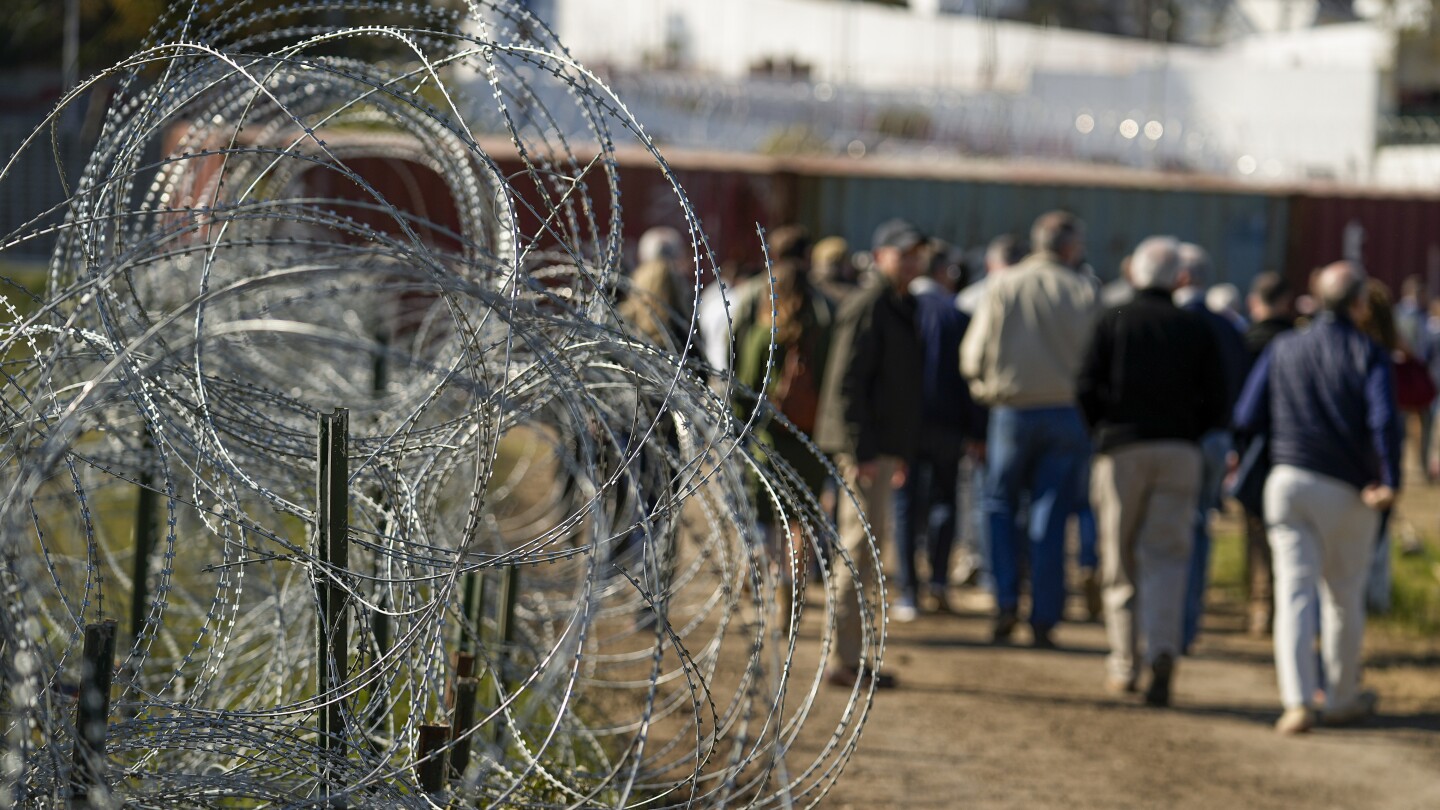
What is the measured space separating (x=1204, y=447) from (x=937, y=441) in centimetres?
138

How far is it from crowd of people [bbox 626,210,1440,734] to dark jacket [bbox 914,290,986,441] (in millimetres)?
11

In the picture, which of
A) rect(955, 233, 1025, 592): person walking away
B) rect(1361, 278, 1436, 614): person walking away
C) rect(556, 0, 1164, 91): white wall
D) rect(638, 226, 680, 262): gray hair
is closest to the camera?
rect(1361, 278, 1436, 614): person walking away

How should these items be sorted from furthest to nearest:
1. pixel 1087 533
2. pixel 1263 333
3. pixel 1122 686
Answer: pixel 1087 533 → pixel 1263 333 → pixel 1122 686

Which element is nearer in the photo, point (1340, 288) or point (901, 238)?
point (1340, 288)

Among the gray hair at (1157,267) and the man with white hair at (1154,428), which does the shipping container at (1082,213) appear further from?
the man with white hair at (1154,428)

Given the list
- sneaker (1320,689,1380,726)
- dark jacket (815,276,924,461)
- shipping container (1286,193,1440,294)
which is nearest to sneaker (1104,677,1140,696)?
sneaker (1320,689,1380,726)

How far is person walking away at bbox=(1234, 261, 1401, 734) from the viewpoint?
6.25 metres

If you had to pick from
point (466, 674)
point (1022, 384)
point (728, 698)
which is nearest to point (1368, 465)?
point (1022, 384)

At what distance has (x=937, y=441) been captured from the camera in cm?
832

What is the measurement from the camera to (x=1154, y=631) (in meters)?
6.73

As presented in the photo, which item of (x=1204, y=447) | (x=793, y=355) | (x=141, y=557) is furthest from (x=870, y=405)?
(x=141, y=557)

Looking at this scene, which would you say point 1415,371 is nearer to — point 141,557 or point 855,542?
point 855,542

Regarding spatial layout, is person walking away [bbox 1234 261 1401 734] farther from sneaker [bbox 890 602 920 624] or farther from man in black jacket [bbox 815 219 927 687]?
sneaker [bbox 890 602 920 624]

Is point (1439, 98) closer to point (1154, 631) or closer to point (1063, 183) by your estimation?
point (1063, 183)
